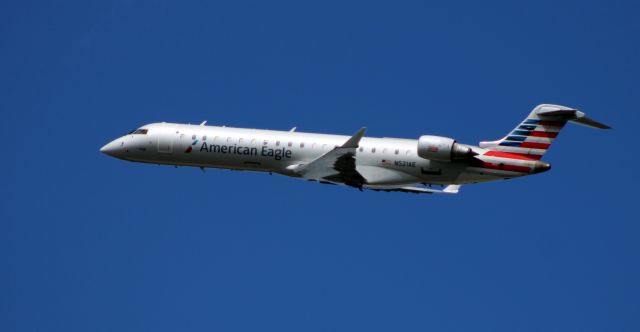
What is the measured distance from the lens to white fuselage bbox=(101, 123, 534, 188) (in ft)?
178

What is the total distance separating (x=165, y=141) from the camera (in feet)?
191

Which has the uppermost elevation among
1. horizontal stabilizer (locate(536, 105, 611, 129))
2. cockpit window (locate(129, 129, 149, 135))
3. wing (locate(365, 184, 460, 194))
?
cockpit window (locate(129, 129, 149, 135))

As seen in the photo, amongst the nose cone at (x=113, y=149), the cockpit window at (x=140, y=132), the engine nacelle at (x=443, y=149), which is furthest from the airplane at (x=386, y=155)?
the nose cone at (x=113, y=149)

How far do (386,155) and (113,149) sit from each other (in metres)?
14.5

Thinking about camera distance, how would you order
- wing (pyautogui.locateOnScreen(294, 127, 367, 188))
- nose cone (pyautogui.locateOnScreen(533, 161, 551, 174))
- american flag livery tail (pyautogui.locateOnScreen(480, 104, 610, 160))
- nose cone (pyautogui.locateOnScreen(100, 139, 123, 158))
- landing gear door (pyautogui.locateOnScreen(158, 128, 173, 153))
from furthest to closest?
1. nose cone (pyautogui.locateOnScreen(100, 139, 123, 158))
2. landing gear door (pyautogui.locateOnScreen(158, 128, 173, 153))
3. american flag livery tail (pyautogui.locateOnScreen(480, 104, 610, 160))
4. nose cone (pyautogui.locateOnScreen(533, 161, 551, 174))
5. wing (pyautogui.locateOnScreen(294, 127, 367, 188))

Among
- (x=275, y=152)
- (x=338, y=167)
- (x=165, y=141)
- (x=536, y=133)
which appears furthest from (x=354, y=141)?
(x=165, y=141)

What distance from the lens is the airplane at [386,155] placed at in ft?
175

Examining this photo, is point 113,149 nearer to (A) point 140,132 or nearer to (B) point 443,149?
(A) point 140,132

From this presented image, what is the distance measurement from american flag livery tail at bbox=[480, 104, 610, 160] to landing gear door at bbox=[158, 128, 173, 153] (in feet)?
51.4

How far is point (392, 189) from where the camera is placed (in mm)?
55062

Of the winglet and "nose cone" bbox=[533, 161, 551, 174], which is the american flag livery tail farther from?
the winglet

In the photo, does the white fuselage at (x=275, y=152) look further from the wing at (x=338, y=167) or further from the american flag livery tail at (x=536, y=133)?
the american flag livery tail at (x=536, y=133)

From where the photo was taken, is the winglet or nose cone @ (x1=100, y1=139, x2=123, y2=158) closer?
the winglet

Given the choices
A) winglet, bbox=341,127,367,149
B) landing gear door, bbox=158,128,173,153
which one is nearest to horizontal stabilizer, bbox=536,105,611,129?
winglet, bbox=341,127,367,149
